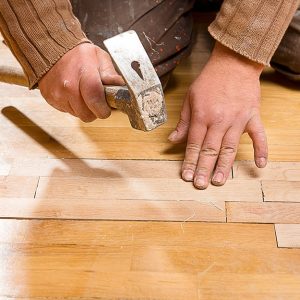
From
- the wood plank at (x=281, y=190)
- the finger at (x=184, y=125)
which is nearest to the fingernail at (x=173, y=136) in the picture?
the finger at (x=184, y=125)

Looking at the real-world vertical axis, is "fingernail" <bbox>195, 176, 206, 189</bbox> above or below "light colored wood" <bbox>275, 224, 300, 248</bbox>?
below

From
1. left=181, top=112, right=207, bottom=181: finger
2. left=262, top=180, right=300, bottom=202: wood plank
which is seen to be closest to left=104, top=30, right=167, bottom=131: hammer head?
left=181, top=112, right=207, bottom=181: finger

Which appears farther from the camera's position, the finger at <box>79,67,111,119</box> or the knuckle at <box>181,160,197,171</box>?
the knuckle at <box>181,160,197,171</box>

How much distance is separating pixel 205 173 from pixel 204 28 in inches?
27.3

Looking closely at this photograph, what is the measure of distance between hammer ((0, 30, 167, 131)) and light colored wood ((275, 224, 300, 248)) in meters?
0.32

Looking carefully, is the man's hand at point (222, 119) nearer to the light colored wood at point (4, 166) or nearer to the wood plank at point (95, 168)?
the wood plank at point (95, 168)

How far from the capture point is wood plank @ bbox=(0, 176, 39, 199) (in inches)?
38.6

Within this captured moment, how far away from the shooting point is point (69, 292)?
2.64 ft

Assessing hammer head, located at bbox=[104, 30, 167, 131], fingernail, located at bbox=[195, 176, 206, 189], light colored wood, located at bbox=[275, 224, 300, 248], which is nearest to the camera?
hammer head, located at bbox=[104, 30, 167, 131]

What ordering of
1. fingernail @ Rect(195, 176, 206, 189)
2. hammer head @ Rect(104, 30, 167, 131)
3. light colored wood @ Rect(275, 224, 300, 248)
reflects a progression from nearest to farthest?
hammer head @ Rect(104, 30, 167, 131)
light colored wood @ Rect(275, 224, 300, 248)
fingernail @ Rect(195, 176, 206, 189)

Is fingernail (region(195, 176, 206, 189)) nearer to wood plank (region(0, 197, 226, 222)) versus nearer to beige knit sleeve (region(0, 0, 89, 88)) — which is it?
wood plank (region(0, 197, 226, 222))

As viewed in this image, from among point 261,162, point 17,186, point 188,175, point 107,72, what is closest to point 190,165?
point 188,175

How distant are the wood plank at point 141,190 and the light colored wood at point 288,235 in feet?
0.27

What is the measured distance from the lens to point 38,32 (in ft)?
3.01
